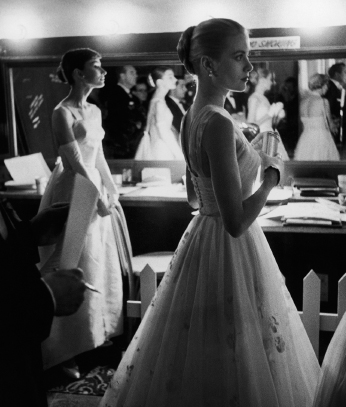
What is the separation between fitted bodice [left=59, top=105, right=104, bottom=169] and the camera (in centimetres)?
279

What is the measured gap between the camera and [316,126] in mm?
3414

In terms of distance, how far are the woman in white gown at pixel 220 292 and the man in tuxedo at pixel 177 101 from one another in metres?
1.87

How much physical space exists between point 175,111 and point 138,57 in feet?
1.44

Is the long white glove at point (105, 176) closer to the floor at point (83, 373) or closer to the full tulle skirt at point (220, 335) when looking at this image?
the floor at point (83, 373)

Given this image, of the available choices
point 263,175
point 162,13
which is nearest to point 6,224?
point 263,175

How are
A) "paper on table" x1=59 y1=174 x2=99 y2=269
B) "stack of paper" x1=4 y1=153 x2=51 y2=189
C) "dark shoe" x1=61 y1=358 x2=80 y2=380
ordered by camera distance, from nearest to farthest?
1. "paper on table" x1=59 y1=174 x2=99 y2=269
2. "dark shoe" x1=61 y1=358 x2=80 y2=380
3. "stack of paper" x1=4 y1=153 x2=51 y2=189

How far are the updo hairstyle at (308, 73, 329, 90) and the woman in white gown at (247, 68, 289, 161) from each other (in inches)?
8.9

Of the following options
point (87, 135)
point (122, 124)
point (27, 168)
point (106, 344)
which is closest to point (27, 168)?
point (27, 168)

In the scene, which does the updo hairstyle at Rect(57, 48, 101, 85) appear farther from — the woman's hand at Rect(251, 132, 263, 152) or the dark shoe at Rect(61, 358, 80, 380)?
the dark shoe at Rect(61, 358, 80, 380)

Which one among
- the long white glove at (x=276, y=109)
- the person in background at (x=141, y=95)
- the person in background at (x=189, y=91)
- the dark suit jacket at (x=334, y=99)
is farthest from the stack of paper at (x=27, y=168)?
the dark suit jacket at (x=334, y=99)

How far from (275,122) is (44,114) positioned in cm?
162

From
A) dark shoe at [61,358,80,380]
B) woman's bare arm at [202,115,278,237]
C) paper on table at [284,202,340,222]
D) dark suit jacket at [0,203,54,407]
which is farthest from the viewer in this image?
dark shoe at [61,358,80,380]

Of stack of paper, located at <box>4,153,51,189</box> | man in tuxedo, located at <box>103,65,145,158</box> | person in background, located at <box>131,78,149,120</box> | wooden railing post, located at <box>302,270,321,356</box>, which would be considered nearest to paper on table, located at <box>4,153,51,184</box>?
stack of paper, located at <box>4,153,51,189</box>

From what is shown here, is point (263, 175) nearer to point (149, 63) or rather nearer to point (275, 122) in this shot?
point (275, 122)
